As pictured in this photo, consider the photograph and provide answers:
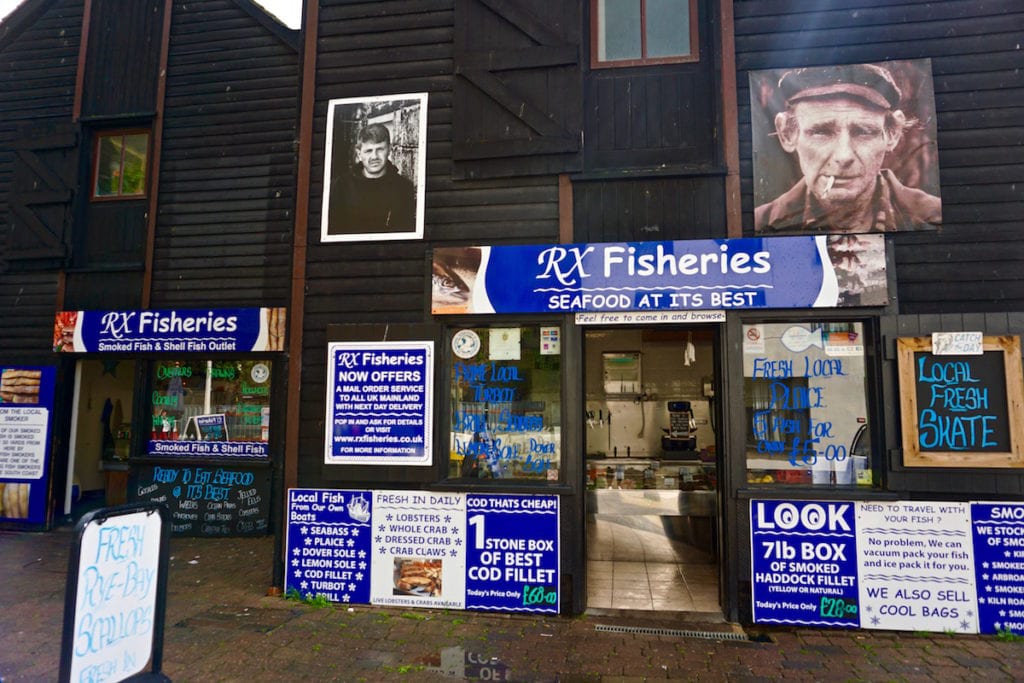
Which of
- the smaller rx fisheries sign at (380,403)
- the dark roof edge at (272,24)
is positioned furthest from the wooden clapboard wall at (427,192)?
the dark roof edge at (272,24)

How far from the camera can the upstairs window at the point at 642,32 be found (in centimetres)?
572

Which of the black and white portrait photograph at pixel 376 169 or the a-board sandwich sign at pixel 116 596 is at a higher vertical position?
the black and white portrait photograph at pixel 376 169

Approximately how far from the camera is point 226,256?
8.58 meters

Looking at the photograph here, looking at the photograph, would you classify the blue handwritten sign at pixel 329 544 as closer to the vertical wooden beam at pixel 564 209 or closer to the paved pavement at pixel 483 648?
Result: the paved pavement at pixel 483 648

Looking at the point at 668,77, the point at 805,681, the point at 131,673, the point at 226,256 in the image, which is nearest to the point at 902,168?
the point at 668,77

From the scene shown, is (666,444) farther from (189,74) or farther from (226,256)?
(189,74)

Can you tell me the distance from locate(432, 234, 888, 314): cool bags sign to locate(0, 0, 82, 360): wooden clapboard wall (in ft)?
22.9

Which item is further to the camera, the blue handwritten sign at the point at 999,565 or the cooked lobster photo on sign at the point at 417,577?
the cooked lobster photo on sign at the point at 417,577

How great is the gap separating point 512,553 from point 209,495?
5.18 metres

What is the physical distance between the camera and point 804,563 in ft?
16.4

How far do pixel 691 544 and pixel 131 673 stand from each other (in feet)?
17.9

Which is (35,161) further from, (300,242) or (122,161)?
(300,242)

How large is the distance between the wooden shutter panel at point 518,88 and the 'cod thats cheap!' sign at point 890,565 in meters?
3.74

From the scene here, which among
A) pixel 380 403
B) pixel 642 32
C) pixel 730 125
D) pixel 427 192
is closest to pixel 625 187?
pixel 730 125
